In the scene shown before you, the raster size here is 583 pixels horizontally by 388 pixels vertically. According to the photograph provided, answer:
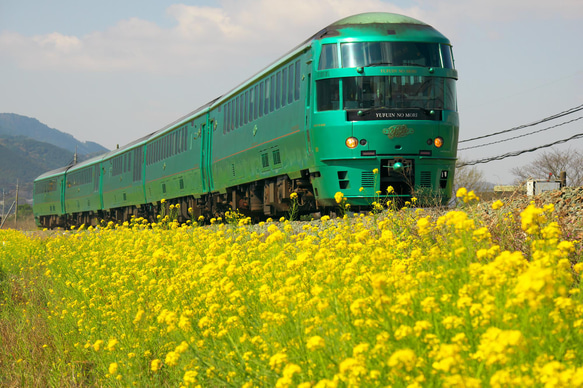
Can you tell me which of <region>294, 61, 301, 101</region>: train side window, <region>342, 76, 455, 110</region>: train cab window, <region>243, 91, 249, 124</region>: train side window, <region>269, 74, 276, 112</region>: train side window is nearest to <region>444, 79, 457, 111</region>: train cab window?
<region>342, 76, 455, 110</region>: train cab window

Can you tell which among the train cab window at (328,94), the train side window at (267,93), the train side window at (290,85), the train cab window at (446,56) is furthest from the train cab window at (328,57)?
the train side window at (267,93)

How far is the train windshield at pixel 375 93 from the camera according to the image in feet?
38.7

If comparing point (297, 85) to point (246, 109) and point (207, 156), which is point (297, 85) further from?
point (207, 156)

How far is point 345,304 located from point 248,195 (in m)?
12.8

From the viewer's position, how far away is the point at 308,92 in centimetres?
1220

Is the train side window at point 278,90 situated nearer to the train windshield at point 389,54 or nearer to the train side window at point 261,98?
the train side window at point 261,98

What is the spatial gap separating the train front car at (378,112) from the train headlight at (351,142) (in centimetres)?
2

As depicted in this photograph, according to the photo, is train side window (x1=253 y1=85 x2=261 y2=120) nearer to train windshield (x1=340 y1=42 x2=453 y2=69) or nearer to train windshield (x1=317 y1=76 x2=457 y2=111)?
train windshield (x1=317 y1=76 x2=457 y2=111)

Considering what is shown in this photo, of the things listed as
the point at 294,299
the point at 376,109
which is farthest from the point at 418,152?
the point at 294,299

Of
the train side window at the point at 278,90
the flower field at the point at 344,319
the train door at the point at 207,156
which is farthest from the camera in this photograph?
the train door at the point at 207,156

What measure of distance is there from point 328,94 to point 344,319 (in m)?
8.65

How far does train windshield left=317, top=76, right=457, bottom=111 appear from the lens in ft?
38.7

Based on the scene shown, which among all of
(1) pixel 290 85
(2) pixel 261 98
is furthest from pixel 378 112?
(2) pixel 261 98

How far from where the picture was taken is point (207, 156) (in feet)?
63.5
